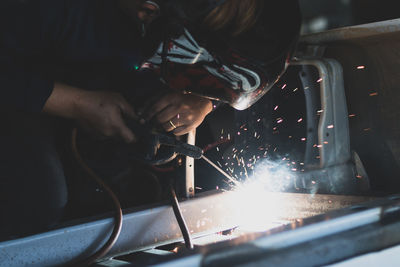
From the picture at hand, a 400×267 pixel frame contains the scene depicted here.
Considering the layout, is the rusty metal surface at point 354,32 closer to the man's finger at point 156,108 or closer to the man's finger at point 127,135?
the man's finger at point 156,108

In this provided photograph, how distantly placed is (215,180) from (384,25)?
3.08 ft

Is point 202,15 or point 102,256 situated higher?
point 202,15

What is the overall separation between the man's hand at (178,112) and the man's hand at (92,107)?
8 cm

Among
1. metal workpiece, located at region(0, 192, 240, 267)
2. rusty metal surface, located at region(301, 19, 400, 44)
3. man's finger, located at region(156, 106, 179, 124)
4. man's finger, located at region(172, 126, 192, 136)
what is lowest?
metal workpiece, located at region(0, 192, 240, 267)

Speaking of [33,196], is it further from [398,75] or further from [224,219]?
[398,75]

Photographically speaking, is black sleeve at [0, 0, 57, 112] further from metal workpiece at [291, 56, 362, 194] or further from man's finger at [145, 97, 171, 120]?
metal workpiece at [291, 56, 362, 194]

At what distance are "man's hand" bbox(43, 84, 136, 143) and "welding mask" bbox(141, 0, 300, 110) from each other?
0.45 ft

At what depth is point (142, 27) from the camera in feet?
3.26

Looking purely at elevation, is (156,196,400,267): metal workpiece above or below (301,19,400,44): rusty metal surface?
below

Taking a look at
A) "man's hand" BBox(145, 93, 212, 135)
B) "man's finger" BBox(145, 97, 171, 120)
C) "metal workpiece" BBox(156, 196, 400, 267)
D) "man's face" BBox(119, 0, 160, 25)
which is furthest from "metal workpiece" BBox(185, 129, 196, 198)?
"metal workpiece" BBox(156, 196, 400, 267)

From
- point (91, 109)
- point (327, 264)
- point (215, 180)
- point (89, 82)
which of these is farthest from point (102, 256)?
point (215, 180)

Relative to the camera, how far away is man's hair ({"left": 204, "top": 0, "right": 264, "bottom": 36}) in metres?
0.92

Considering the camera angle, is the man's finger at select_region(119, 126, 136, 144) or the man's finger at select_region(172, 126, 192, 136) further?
the man's finger at select_region(172, 126, 192, 136)

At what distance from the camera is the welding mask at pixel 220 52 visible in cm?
91
